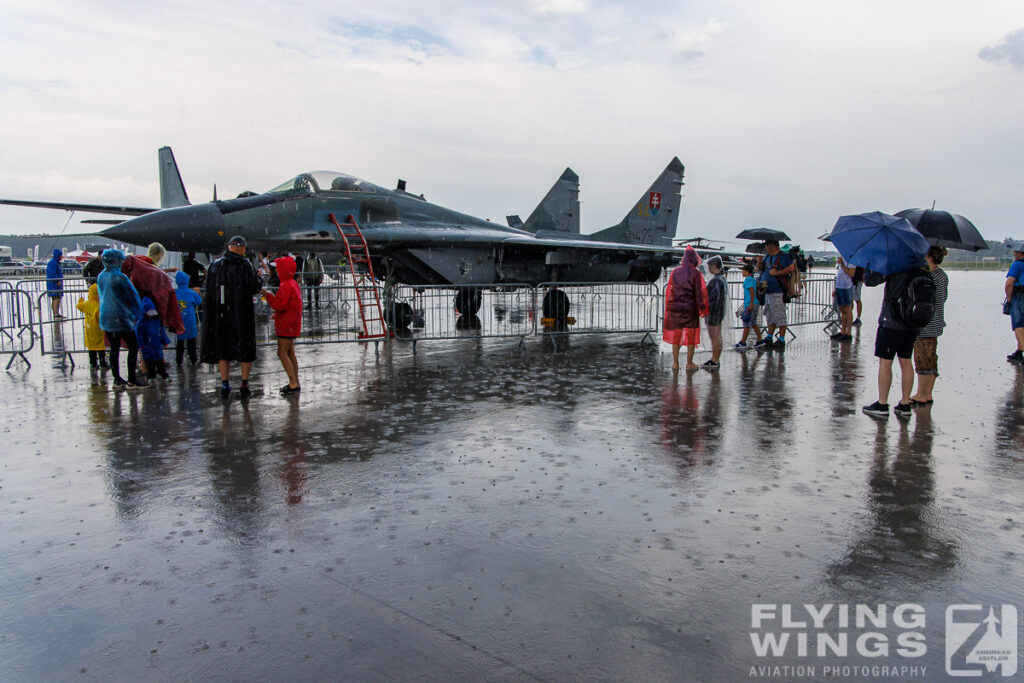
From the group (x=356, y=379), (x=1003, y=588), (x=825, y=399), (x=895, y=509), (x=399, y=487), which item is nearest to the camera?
(x=1003, y=588)

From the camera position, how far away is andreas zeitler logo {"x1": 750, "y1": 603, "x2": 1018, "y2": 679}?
2703 mm

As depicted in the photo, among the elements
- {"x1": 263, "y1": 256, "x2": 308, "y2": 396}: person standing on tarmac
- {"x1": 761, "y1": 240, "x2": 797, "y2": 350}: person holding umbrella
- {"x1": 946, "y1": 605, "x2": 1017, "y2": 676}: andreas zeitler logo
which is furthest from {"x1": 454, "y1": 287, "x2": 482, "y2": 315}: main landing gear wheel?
{"x1": 946, "y1": 605, "x2": 1017, "y2": 676}: andreas zeitler logo

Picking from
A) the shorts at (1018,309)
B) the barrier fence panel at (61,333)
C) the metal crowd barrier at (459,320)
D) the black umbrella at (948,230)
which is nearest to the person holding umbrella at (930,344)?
the black umbrella at (948,230)

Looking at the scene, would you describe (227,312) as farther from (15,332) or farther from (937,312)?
(15,332)

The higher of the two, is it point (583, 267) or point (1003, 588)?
point (583, 267)

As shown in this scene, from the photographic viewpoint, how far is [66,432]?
629 cm

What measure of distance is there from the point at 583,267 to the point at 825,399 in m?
9.97

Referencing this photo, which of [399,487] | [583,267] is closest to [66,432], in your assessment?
[399,487]

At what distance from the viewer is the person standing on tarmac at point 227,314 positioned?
304 inches

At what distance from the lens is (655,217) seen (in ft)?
67.8

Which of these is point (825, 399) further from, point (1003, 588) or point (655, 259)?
point (655, 259)

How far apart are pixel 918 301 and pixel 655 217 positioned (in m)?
14.7

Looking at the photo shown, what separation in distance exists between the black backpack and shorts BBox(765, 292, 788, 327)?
535cm

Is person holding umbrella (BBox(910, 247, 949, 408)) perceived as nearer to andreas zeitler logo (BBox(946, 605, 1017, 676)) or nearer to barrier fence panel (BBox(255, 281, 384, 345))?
andreas zeitler logo (BBox(946, 605, 1017, 676))
